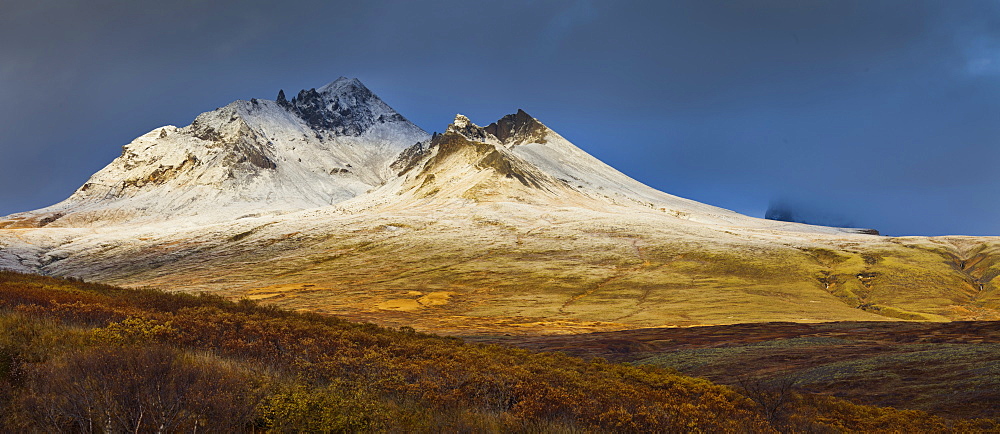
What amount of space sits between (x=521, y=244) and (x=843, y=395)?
250 feet

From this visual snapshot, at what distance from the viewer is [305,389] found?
29.3 feet

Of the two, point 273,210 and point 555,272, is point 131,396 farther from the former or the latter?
point 273,210

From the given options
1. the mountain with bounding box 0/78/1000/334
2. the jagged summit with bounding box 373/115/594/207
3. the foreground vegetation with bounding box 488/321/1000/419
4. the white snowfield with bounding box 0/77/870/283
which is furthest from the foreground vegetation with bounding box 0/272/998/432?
the jagged summit with bounding box 373/115/594/207

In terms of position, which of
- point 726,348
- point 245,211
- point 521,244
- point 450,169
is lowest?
point 726,348

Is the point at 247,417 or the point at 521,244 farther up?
the point at 521,244

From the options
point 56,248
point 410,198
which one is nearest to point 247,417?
point 56,248

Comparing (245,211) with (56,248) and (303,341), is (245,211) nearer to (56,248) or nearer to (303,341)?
(56,248)

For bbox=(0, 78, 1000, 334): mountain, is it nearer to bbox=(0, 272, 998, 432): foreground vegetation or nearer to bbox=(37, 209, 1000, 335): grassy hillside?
bbox=(37, 209, 1000, 335): grassy hillside

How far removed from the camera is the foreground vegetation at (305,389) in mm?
7051

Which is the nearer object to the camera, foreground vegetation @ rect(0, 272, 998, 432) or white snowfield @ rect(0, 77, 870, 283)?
foreground vegetation @ rect(0, 272, 998, 432)

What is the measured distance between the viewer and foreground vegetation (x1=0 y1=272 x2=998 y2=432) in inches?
278

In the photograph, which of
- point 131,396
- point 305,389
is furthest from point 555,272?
point 131,396

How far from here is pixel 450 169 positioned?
181000 millimetres

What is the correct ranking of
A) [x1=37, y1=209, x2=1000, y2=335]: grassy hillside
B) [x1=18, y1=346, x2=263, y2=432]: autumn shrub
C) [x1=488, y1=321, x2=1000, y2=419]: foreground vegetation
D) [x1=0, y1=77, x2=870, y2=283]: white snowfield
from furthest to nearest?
[x1=0, y1=77, x2=870, y2=283]: white snowfield → [x1=37, y1=209, x2=1000, y2=335]: grassy hillside → [x1=488, y1=321, x2=1000, y2=419]: foreground vegetation → [x1=18, y1=346, x2=263, y2=432]: autumn shrub
